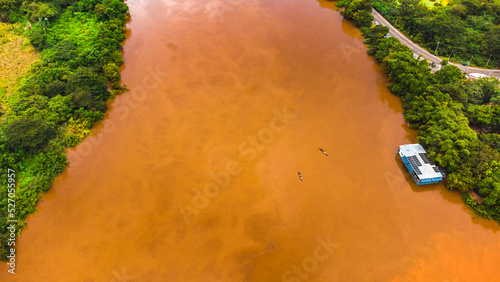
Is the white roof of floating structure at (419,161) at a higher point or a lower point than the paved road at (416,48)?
lower

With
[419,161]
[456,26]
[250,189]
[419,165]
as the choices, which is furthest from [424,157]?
[456,26]

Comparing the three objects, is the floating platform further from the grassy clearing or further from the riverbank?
the grassy clearing

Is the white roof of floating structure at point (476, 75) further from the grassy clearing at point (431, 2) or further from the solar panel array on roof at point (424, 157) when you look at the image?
the grassy clearing at point (431, 2)

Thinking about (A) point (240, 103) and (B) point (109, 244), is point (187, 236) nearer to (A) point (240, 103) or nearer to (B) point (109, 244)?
(B) point (109, 244)

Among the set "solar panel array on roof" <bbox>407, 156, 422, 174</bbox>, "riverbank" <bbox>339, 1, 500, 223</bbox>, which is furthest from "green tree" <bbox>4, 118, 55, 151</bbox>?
"riverbank" <bbox>339, 1, 500, 223</bbox>

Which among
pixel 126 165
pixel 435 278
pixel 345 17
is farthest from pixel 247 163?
pixel 345 17

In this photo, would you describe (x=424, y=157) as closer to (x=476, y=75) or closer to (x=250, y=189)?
(x=476, y=75)

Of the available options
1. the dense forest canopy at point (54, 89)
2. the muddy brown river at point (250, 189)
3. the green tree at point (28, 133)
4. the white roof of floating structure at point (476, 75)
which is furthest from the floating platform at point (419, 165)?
the green tree at point (28, 133)
